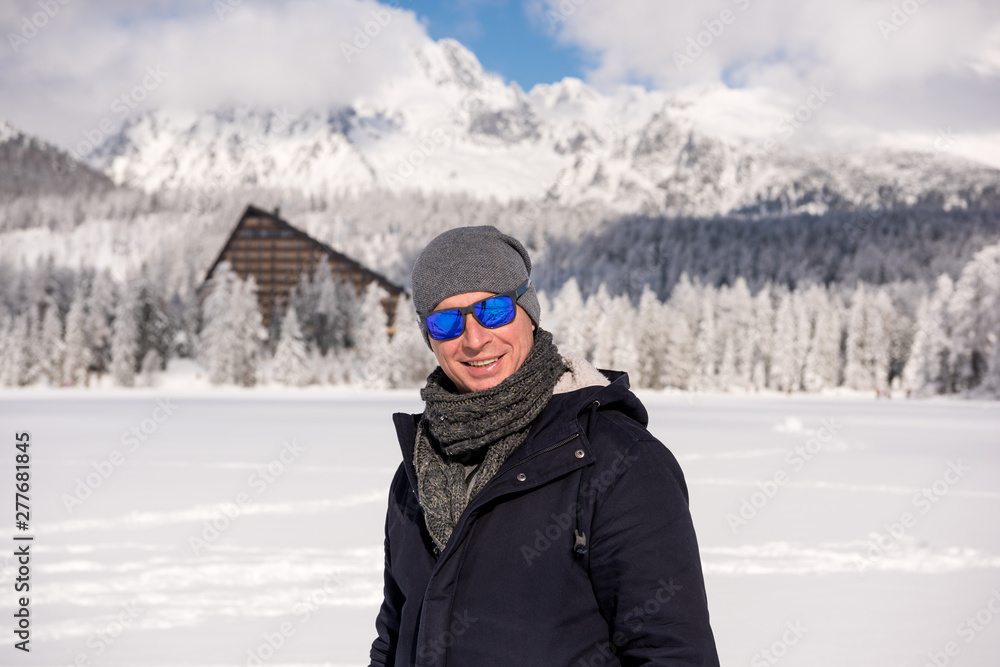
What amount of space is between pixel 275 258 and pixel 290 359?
2161 centimetres

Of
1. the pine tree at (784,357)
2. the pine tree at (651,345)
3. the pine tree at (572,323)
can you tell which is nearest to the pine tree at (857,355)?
the pine tree at (784,357)

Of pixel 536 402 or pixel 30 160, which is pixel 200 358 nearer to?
pixel 536 402

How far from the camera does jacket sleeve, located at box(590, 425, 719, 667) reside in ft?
6.19

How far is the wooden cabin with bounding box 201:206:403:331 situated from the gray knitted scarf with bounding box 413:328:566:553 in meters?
76.0

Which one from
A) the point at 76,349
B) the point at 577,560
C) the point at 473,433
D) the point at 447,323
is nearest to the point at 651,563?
the point at 577,560

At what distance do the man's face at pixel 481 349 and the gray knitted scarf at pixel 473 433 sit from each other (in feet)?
0.20

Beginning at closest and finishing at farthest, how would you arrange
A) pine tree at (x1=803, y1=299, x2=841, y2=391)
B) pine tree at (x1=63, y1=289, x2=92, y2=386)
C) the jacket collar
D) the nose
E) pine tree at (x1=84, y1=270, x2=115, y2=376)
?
the jacket collar → the nose → pine tree at (x1=63, y1=289, x2=92, y2=386) → pine tree at (x1=84, y1=270, x2=115, y2=376) → pine tree at (x1=803, y1=299, x2=841, y2=391)

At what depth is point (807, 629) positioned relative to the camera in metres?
6.57

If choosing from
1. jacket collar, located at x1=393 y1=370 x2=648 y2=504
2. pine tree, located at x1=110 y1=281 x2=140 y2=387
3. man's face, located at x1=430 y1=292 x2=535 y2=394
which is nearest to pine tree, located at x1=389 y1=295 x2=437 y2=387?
pine tree, located at x1=110 y1=281 x2=140 y2=387

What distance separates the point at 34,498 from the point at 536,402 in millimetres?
12957

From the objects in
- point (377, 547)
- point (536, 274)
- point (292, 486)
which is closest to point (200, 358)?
point (292, 486)

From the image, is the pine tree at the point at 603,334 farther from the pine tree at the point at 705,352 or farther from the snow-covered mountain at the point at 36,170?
the snow-covered mountain at the point at 36,170

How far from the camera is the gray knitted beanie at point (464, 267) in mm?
2283

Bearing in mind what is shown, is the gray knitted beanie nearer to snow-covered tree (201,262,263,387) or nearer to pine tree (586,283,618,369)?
snow-covered tree (201,262,263,387)
